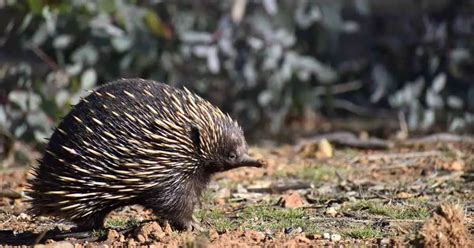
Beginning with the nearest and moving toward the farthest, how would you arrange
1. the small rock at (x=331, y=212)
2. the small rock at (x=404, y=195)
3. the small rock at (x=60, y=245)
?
the small rock at (x=60, y=245) → the small rock at (x=331, y=212) → the small rock at (x=404, y=195)

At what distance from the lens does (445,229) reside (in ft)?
19.3

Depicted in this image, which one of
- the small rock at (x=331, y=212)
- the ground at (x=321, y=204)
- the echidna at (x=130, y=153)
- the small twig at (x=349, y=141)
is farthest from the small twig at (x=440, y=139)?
the echidna at (x=130, y=153)

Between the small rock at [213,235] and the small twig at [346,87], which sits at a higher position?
the small twig at [346,87]

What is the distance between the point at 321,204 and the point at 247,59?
12.5ft

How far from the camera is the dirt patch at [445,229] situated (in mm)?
5816

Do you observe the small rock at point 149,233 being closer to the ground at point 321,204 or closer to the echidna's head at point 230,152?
the ground at point 321,204

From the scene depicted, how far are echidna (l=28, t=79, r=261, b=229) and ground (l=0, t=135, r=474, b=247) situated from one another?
0.21 metres

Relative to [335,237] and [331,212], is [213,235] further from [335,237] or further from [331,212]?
[331,212]

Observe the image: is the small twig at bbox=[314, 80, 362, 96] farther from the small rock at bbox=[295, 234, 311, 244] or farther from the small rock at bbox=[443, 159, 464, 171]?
the small rock at bbox=[295, 234, 311, 244]

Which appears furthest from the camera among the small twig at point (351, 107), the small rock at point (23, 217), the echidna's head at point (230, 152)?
the small twig at point (351, 107)

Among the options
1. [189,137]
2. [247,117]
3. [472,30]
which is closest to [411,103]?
[472,30]

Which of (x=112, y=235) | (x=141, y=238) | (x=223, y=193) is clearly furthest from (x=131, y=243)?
(x=223, y=193)

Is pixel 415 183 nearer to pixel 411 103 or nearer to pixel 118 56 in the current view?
pixel 411 103

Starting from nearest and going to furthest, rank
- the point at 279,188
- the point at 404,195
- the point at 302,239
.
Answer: the point at 302,239 < the point at 404,195 < the point at 279,188
